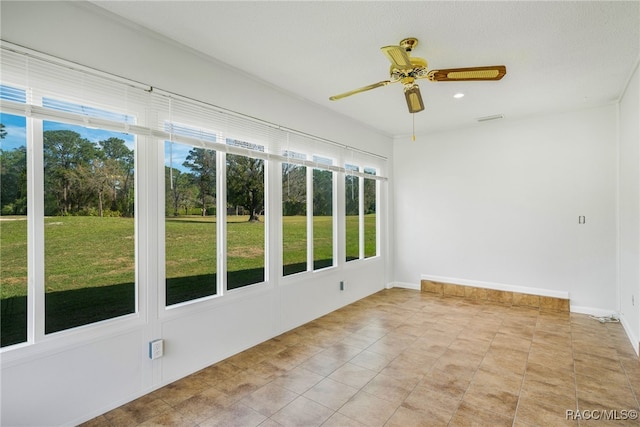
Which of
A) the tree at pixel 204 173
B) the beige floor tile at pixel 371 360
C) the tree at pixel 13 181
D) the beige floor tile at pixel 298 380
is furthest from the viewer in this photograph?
the tree at pixel 204 173

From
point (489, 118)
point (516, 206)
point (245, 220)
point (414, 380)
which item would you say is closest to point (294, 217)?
point (245, 220)

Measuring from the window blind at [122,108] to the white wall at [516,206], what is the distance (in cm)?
297

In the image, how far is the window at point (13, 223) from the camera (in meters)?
1.86

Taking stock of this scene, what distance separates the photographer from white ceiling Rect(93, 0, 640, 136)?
6.97 ft

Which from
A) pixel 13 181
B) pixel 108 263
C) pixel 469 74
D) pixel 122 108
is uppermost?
pixel 469 74

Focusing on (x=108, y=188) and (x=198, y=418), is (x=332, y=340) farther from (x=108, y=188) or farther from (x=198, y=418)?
(x=108, y=188)

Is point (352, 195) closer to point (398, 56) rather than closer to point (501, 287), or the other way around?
point (501, 287)

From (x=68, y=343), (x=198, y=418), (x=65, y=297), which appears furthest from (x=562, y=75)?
(x=65, y=297)

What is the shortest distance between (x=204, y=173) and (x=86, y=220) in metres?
1.02

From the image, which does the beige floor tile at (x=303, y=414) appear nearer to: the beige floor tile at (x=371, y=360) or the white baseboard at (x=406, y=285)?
the beige floor tile at (x=371, y=360)

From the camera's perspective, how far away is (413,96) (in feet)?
8.84

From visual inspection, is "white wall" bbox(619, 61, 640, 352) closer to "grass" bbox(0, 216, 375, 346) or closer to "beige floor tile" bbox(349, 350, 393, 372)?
"beige floor tile" bbox(349, 350, 393, 372)

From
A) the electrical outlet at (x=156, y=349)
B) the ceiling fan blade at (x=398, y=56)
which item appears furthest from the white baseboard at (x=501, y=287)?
the electrical outlet at (x=156, y=349)

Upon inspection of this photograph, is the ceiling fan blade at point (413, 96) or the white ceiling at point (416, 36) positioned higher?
the white ceiling at point (416, 36)
